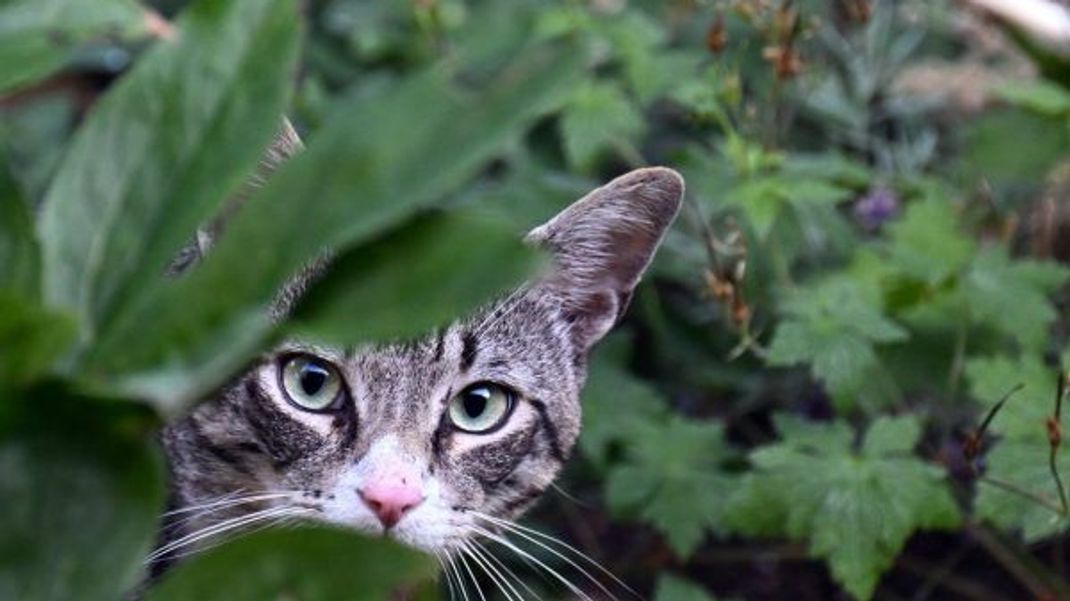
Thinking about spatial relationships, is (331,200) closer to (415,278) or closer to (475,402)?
(415,278)

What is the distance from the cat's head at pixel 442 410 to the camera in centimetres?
269

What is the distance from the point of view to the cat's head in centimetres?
269

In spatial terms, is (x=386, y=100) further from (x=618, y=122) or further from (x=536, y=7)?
(x=536, y=7)

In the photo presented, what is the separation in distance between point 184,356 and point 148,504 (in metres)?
0.10

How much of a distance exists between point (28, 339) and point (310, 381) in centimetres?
166

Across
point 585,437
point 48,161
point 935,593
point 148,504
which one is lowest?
point 935,593

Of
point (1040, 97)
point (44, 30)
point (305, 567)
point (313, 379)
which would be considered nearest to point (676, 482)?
point (313, 379)

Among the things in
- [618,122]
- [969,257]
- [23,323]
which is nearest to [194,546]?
[618,122]

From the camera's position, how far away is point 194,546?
9.39 ft

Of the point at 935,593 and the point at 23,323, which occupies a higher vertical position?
the point at 23,323

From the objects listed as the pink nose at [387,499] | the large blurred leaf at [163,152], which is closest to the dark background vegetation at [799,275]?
the large blurred leaf at [163,152]

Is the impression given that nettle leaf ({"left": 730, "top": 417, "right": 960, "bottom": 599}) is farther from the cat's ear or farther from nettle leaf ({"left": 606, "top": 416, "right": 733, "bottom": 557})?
the cat's ear

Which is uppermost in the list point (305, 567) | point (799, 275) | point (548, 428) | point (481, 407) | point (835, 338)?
point (305, 567)

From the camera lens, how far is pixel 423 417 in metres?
2.82
